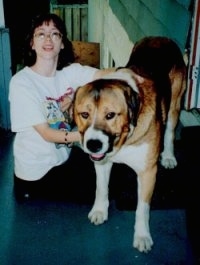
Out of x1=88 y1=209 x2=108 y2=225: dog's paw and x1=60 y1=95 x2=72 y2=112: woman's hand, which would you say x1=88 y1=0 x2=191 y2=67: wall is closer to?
x1=60 y1=95 x2=72 y2=112: woman's hand

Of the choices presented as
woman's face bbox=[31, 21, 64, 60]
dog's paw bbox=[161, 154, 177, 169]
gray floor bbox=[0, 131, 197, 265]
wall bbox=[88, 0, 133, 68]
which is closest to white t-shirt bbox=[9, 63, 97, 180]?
woman's face bbox=[31, 21, 64, 60]

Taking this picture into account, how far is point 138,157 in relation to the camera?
9.00 feet

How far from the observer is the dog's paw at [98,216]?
3.12 m

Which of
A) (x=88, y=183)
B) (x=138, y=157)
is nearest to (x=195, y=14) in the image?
(x=138, y=157)

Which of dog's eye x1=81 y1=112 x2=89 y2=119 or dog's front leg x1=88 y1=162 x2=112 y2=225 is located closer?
dog's eye x1=81 y1=112 x2=89 y2=119

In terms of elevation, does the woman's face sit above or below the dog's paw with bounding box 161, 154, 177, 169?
above

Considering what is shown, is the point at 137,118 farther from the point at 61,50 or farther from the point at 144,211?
the point at 61,50

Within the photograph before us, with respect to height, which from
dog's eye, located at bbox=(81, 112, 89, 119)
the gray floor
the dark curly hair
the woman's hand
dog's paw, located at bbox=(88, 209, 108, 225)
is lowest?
the gray floor

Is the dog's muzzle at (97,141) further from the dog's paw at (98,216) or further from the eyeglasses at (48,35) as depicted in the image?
the eyeglasses at (48,35)

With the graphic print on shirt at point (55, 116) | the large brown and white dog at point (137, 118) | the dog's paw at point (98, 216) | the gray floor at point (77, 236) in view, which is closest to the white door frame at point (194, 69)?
the large brown and white dog at point (137, 118)

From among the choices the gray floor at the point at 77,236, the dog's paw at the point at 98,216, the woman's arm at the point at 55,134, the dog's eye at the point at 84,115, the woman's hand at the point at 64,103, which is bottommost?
the gray floor at the point at 77,236

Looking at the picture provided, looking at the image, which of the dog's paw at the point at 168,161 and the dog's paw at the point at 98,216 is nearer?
the dog's paw at the point at 98,216

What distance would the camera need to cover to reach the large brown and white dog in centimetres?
242

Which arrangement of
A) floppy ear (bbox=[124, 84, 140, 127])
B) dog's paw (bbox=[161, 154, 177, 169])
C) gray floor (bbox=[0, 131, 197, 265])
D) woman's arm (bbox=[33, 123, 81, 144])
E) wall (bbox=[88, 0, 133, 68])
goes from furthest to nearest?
wall (bbox=[88, 0, 133, 68]) < dog's paw (bbox=[161, 154, 177, 169]) < woman's arm (bbox=[33, 123, 81, 144]) < gray floor (bbox=[0, 131, 197, 265]) < floppy ear (bbox=[124, 84, 140, 127])
